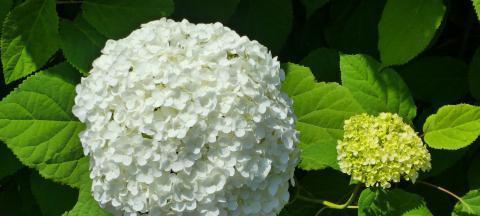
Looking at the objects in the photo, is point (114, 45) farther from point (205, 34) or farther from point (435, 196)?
point (435, 196)

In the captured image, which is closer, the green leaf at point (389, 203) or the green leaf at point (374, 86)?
the green leaf at point (389, 203)

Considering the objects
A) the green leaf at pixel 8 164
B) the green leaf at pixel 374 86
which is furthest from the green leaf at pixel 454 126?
the green leaf at pixel 8 164

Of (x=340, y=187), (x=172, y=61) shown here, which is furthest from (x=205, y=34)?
(x=340, y=187)

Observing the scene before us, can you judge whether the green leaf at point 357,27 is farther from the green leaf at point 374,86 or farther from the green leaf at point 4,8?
the green leaf at point 4,8

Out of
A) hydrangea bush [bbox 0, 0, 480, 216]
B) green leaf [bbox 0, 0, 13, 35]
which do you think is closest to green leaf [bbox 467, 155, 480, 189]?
hydrangea bush [bbox 0, 0, 480, 216]

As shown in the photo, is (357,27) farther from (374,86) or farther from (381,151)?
(381,151)

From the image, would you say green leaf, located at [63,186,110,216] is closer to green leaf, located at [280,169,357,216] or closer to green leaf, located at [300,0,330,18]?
green leaf, located at [280,169,357,216]

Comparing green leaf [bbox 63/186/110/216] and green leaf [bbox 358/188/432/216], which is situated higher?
green leaf [bbox 358/188/432/216]
